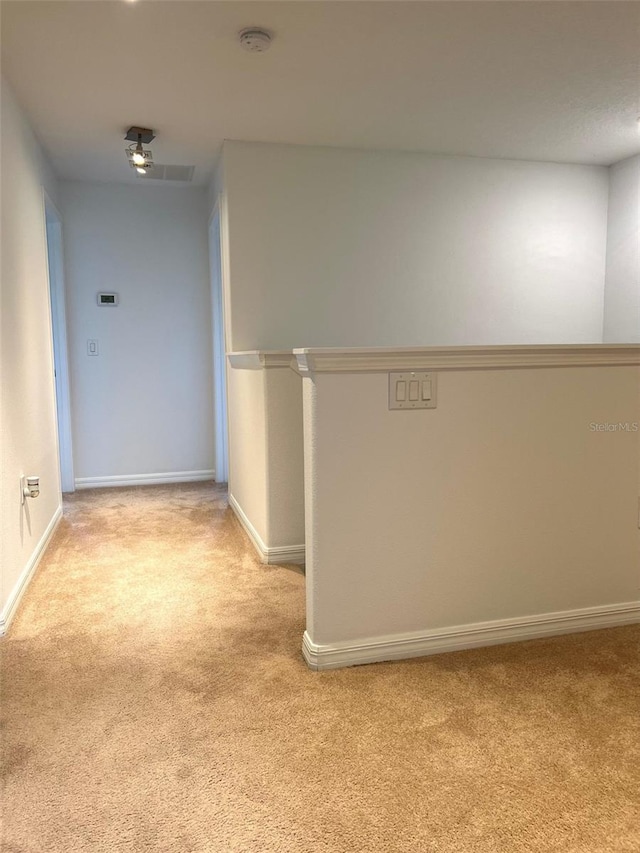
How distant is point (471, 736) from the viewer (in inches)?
66.5

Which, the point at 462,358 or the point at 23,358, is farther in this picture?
the point at 23,358

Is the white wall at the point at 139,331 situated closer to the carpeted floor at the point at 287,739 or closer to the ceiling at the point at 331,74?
the ceiling at the point at 331,74

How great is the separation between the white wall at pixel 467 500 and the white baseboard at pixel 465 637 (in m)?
0.01

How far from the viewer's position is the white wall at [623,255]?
401 cm

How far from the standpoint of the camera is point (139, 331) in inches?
186

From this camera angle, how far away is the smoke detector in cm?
227

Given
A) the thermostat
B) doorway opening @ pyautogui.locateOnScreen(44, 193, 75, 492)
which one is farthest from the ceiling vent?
the thermostat

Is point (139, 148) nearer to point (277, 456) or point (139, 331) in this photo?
point (139, 331)

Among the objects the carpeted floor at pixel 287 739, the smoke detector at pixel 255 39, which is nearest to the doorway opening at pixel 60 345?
the carpeted floor at pixel 287 739

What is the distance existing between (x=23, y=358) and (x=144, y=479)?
2111mm

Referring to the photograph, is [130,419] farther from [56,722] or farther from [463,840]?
[463,840]

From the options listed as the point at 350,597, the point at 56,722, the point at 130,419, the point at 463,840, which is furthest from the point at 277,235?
the point at 463,840

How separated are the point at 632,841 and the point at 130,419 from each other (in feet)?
13.6

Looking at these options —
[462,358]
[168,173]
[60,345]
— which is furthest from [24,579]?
[168,173]
